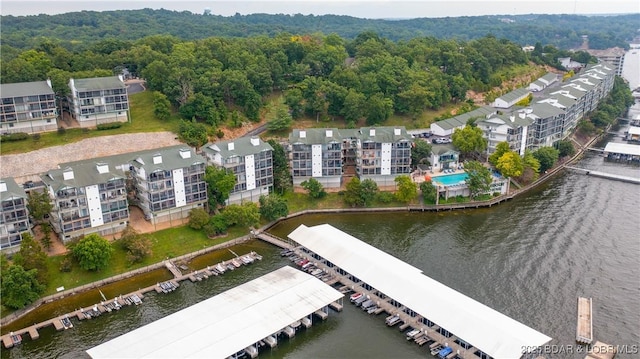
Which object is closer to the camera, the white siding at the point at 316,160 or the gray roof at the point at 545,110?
the white siding at the point at 316,160

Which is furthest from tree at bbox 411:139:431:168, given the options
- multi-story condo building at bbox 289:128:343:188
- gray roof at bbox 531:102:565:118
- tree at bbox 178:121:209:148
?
tree at bbox 178:121:209:148

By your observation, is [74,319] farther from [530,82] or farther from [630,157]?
[530,82]

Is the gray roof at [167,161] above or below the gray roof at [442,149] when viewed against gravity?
above

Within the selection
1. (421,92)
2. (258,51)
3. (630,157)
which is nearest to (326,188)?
(421,92)

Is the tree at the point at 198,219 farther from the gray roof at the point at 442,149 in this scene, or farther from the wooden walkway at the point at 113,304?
the gray roof at the point at 442,149

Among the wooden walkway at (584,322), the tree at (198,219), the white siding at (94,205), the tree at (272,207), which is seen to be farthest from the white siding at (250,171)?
the wooden walkway at (584,322)
